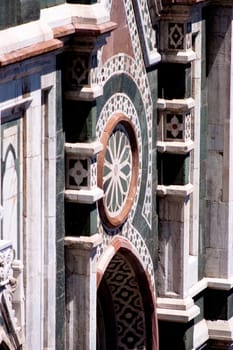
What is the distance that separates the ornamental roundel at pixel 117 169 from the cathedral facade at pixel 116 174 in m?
0.02

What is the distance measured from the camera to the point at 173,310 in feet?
116

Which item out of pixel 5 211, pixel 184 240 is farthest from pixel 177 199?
pixel 5 211

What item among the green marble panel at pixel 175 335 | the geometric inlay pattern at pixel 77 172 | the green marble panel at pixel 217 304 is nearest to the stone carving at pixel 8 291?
the geometric inlay pattern at pixel 77 172

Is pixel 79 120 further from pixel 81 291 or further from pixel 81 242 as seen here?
pixel 81 291

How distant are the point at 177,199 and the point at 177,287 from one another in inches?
43.5

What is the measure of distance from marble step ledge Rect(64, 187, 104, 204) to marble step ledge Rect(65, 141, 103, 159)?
381 mm

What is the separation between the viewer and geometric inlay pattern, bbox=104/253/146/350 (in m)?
34.5

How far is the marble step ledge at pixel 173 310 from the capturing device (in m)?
35.5

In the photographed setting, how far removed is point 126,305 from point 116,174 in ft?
7.54

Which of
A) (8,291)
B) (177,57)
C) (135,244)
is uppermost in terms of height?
(177,57)

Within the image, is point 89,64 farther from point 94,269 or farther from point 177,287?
point 177,287

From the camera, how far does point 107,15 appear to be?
31406mm

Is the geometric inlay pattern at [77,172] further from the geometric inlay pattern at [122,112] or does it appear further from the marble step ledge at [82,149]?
the geometric inlay pattern at [122,112]

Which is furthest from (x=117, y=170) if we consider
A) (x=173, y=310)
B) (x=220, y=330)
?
(x=220, y=330)
